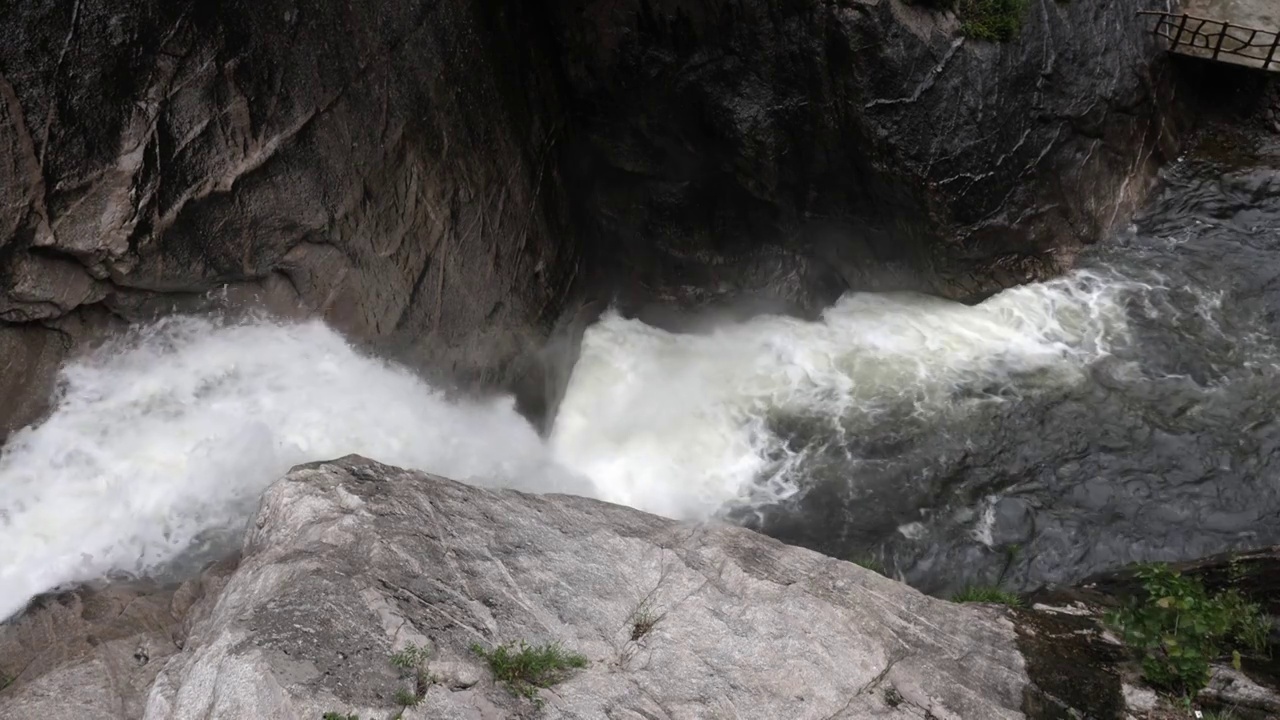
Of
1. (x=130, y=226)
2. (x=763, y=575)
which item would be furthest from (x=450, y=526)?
(x=130, y=226)

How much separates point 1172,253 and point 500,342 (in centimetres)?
1026

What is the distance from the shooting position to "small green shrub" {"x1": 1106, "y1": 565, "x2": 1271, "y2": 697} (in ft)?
20.6

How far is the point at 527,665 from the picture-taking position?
223 inches

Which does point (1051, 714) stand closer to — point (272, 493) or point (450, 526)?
point (450, 526)

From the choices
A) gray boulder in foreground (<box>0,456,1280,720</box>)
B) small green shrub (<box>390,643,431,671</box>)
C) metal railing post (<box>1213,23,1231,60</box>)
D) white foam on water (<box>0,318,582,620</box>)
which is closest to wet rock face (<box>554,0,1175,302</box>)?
metal railing post (<box>1213,23,1231,60</box>)

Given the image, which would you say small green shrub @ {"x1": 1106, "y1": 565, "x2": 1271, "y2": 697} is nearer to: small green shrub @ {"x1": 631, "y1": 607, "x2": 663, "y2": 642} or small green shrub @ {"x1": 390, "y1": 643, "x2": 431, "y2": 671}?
small green shrub @ {"x1": 631, "y1": 607, "x2": 663, "y2": 642}

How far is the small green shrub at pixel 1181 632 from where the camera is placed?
628 centimetres

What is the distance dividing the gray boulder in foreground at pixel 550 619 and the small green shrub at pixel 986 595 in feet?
3.76

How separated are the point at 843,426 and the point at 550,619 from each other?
637cm

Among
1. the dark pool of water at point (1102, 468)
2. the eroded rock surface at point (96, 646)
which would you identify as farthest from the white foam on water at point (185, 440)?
the dark pool of water at point (1102, 468)

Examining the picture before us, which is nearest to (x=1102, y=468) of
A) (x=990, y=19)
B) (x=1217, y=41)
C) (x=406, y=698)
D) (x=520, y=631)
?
(x=990, y=19)

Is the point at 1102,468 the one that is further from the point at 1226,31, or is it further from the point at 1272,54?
the point at 1226,31

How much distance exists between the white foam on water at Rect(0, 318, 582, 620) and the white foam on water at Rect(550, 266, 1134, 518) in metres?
1.85

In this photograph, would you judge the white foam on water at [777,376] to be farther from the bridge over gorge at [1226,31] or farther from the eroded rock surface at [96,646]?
the eroded rock surface at [96,646]
